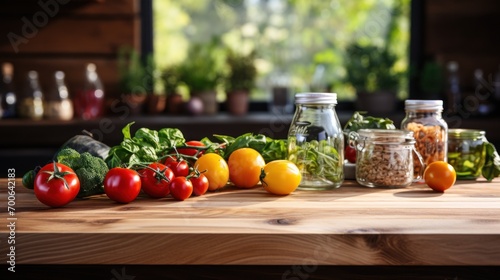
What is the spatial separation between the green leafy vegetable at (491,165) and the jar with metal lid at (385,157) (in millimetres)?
239

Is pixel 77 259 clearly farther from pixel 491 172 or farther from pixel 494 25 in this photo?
pixel 494 25

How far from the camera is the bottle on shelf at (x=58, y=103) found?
3318mm

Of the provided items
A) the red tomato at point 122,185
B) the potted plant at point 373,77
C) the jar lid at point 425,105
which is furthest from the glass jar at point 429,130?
the potted plant at point 373,77

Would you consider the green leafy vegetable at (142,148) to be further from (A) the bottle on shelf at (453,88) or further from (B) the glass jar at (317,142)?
(A) the bottle on shelf at (453,88)

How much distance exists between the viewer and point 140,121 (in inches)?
125

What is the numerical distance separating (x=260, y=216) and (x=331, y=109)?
410 mm

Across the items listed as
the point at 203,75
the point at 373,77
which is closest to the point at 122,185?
the point at 203,75

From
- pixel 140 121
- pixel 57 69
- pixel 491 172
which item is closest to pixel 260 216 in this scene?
pixel 491 172

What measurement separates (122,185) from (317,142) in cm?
48

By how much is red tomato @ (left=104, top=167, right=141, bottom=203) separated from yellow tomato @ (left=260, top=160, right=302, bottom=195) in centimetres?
29

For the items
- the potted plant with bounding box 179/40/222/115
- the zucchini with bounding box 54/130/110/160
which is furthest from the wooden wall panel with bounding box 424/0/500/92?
the zucchini with bounding box 54/130/110/160

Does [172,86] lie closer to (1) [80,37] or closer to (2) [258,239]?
(1) [80,37]

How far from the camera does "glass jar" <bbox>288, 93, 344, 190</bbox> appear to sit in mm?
1457

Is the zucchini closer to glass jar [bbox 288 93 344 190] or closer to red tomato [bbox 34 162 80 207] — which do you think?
red tomato [bbox 34 162 80 207]
